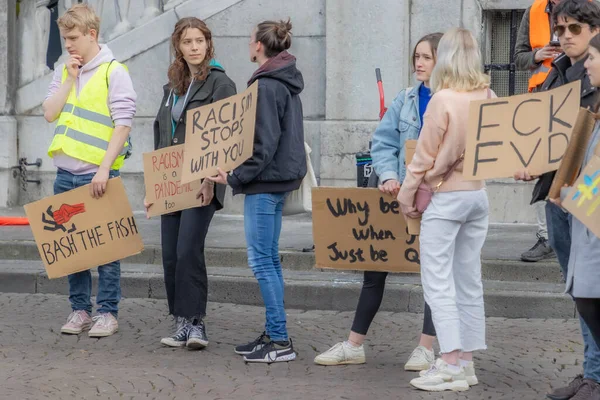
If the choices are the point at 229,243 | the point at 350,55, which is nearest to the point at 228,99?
the point at 229,243

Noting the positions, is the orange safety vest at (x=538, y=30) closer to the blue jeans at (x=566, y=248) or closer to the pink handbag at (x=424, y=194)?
the pink handbag at (x=424, y=194)

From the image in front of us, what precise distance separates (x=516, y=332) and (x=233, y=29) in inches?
190

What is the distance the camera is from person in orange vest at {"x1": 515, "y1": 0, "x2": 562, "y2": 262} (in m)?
7.97

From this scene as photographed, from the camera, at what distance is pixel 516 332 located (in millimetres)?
6918

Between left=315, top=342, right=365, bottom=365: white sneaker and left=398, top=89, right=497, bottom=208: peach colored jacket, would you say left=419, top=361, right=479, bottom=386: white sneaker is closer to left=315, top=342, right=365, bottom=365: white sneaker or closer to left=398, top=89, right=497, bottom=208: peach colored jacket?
left=315, top=342, right=365, bottom=365: white sneaker

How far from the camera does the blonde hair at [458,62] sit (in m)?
5.37

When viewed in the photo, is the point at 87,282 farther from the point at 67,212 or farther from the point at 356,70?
the point at 356,70

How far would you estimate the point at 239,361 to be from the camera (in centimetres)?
621

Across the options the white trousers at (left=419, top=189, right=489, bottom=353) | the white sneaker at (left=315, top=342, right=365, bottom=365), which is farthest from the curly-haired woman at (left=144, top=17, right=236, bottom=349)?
the white trousers at (left=419, top=189, right=489, bottom=353)

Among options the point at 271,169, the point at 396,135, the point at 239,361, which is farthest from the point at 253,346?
the point at 396,135

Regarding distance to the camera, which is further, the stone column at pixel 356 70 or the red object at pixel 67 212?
the stone column at pixel 356 70

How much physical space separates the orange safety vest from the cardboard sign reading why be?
130 inches

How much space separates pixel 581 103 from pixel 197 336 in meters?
2.52

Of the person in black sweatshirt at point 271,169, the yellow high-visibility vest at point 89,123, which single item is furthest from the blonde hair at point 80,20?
the person in black sweatshirt at point 271,169
